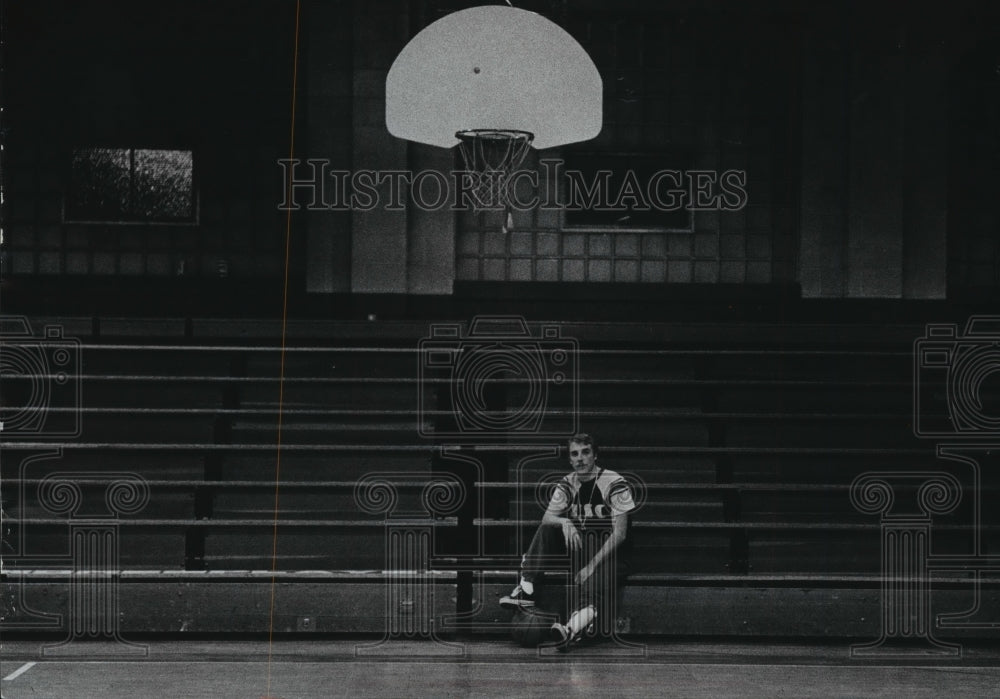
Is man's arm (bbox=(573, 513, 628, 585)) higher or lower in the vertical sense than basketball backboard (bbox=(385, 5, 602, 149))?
lower

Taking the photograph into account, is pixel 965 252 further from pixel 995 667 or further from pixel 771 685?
pixel 771 685

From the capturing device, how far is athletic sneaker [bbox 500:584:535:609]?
7980mm

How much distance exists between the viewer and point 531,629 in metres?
7.86

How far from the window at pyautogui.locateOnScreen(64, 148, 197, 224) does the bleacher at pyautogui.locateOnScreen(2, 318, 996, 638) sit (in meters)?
1.04

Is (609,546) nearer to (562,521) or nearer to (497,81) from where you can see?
(562,521)

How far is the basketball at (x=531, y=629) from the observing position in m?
7.86

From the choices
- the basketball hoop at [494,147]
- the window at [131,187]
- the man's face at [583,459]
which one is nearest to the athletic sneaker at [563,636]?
the man's face at [583,459]

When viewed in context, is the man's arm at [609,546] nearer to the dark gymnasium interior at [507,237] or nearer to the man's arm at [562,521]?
the man's arm at [562,521]

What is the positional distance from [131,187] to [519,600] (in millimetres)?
5679

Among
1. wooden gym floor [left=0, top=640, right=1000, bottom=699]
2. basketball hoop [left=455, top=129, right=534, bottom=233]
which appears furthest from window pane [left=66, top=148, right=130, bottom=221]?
wooden gym floor [left=0, top=640, right=1000, bottom=699]

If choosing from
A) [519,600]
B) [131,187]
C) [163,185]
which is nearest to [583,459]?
[519,600]

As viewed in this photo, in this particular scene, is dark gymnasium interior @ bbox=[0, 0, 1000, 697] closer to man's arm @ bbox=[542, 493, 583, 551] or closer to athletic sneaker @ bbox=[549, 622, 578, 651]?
man's arm @ bbox=[542, 493, 583, 551]

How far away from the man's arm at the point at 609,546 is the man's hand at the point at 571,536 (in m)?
0.14

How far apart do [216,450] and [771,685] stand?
4241 mm
